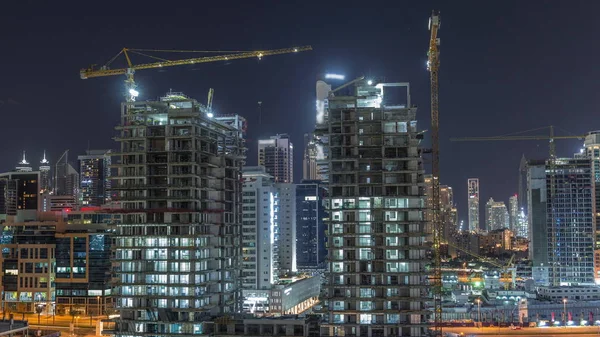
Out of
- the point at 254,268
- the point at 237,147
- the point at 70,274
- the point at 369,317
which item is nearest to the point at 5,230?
the point at 70,274

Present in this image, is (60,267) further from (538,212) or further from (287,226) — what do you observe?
(538,212)

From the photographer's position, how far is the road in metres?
85.7

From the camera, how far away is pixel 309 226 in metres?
170

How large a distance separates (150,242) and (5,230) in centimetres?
5420

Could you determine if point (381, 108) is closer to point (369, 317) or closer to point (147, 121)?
point (369, 317)

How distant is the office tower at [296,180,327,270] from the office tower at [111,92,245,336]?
101 metres

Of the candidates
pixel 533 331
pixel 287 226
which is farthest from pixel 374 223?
pixel 287 226

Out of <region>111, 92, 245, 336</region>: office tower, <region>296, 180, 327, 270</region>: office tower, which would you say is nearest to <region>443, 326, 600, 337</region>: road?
<region>111, 92, 245, 336</region>: office tower

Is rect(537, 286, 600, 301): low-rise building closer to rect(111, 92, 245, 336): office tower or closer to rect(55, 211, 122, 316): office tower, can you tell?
rect(55, 211, 122, 316): office tower

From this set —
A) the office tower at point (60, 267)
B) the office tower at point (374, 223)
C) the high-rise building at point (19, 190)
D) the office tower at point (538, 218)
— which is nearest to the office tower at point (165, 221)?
the office tower at point (374, 223)

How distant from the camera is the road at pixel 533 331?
281ft

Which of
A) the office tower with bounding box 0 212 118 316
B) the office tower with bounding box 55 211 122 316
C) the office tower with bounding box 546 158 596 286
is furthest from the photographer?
the office tower with bounding box 546 158 596 286

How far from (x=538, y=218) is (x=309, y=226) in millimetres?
57147

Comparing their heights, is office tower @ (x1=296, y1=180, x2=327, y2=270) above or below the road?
above
